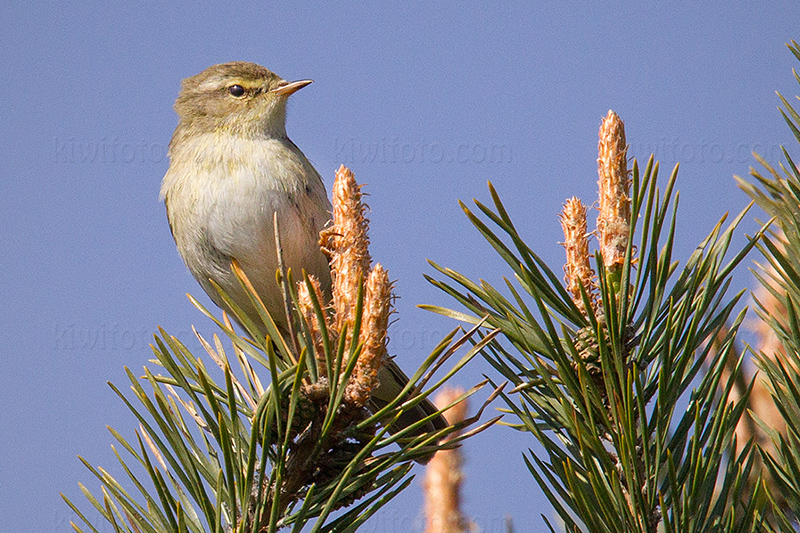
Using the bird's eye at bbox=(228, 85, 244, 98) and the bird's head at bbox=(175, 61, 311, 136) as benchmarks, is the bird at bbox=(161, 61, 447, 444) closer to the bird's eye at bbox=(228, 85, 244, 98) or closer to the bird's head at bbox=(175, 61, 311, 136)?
the bird's head at bbox=(175, 61, 311, 136)

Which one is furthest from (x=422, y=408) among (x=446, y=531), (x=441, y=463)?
(x=446, y=531)

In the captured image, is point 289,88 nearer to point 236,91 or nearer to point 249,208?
point 236,91

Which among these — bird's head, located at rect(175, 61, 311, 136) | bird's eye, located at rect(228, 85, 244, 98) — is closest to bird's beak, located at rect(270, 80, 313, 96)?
bird's head, located at rect(175, 61, 311, 136)

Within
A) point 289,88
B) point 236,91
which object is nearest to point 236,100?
point 236,91

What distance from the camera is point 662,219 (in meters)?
1.41

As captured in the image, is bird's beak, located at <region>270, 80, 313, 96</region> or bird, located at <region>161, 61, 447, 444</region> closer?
bird, located at <region>161, 61, 447, 444</region>

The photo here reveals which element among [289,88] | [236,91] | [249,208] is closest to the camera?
[249,208]

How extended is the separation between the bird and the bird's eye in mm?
241

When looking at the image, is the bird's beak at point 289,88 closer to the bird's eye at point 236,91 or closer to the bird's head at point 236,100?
the bird's head at point 236,100

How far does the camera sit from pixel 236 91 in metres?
4.60

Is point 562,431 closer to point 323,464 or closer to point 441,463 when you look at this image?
point 323,464

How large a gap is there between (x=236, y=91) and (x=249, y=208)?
1.42 metres

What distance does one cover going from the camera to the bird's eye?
4.56 metres

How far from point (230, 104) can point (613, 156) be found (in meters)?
3.39
